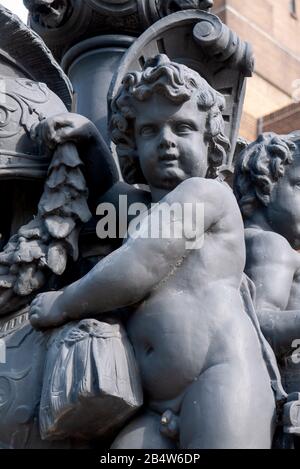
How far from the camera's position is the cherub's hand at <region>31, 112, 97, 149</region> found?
4.43m

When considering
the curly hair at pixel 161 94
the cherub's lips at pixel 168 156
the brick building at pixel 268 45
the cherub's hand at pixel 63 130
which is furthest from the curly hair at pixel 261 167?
the brick building at pixel 268 45

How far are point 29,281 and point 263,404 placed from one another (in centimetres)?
112

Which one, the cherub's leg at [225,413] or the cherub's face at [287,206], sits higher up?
the cherub's face at [287,206]

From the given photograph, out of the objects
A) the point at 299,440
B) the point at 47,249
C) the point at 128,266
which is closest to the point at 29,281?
the point at 47,249

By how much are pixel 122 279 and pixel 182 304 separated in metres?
0.24

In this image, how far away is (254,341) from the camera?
152 inches

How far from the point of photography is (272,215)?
486cm

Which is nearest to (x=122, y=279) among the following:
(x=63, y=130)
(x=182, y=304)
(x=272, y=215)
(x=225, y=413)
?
(x=182, y=304)

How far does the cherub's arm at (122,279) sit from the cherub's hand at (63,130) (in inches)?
26.9

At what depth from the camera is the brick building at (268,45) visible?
22.6 metres

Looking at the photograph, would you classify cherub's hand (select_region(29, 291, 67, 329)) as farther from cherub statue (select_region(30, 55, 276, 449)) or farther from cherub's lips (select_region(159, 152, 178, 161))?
cherub's lips (select_region(159, 152, 178, 161))

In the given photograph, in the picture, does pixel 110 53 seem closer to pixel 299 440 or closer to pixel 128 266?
pixel 128 266

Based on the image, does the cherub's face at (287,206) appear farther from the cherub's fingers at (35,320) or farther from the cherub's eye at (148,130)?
the cherub's fingers at (35,320)

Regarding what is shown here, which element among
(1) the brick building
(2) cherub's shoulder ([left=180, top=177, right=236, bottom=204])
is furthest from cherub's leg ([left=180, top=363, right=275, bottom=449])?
(1) the brick building
